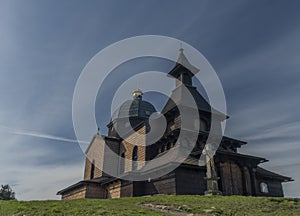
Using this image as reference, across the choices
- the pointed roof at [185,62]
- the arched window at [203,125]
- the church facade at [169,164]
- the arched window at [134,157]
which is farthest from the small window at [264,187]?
the pointed roof at [185,62]

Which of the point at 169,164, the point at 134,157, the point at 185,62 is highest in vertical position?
the point at 185,62

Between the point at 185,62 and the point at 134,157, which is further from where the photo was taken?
the point at 185,62

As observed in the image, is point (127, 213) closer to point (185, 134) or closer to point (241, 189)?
point (185, 134)

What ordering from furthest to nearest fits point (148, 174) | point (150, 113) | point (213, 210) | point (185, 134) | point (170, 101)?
point (150, 113) → point (170, 101) → point (185, 134) → point (148, 174) → point (213, 210)

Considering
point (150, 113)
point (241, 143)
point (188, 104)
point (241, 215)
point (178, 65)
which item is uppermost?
point (178, 65)

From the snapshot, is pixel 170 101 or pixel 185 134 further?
pixel 170 101

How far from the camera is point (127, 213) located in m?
8.89

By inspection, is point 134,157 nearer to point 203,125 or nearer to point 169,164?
point 203,125

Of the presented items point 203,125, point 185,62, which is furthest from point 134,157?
point 185,62

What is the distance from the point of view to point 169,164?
16266 mm

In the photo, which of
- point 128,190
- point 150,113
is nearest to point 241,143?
point 128,190

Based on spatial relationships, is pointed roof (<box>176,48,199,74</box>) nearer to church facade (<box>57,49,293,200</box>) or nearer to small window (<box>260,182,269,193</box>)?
church facade (<box>57,49,293,200</box>)

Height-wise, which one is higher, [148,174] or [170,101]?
[170,101]

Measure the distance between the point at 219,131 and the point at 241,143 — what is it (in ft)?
6.83
